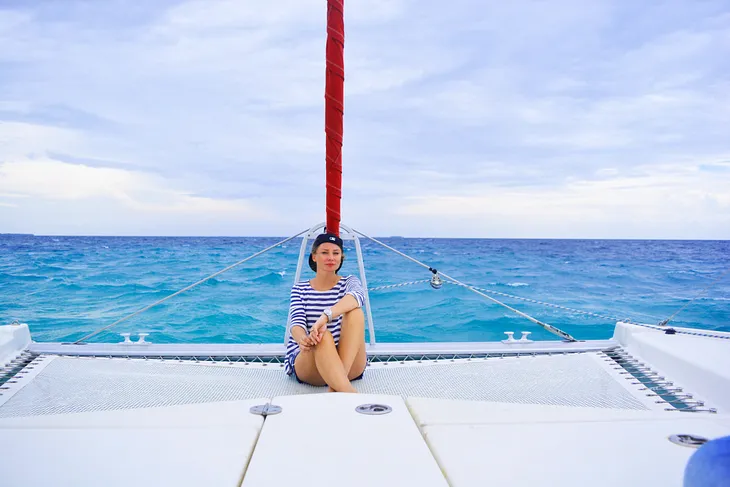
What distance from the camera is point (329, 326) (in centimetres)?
267

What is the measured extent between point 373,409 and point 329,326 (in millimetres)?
1291

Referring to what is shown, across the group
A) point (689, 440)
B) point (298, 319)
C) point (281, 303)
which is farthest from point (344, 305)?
point (281, 303)

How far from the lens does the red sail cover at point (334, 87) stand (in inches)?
99.4

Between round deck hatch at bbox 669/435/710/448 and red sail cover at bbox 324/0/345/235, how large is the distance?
1960 mm

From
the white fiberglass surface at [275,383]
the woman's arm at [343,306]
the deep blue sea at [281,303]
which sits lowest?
the deep blue sea at [281,303]

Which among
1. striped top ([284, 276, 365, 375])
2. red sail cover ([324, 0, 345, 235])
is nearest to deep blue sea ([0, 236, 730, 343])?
striped top ([284, 276, 365, 375])

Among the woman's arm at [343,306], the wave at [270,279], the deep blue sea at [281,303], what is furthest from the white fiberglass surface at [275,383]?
the wave at [270,279]

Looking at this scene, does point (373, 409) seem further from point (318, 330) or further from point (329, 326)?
point (329, 326)

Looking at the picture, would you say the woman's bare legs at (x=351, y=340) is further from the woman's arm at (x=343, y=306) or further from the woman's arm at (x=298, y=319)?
the woman's arm at (x=298, y=319)

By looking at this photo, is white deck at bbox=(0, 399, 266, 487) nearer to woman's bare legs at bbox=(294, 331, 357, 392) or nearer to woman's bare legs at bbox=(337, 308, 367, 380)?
woman's bare legs at bbox=(294, 331, 357, 392)

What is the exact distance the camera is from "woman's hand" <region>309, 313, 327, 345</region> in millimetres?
2330

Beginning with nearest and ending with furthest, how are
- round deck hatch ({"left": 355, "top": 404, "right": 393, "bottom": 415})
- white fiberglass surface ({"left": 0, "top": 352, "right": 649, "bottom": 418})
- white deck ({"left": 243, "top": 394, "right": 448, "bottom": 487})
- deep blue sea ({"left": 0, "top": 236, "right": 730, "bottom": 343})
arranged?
white deck ({"left": 243, "top": 394, "right": 448, "bottom": 487}), round deck hatch ({"left": 355, "top": 404, "right": 393, "bottom": 415}), white fiberglass surface ({"left": 0, "top": 352, "right": 649, "bottom": 418}), deep blue sea ({"left": 0, "top": 236, "right": 730, "bottom": 343})

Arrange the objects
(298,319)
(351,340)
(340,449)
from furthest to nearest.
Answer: (298,319), (351,340), (340,449)

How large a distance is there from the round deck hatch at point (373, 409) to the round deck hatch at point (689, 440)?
2.33 ft
